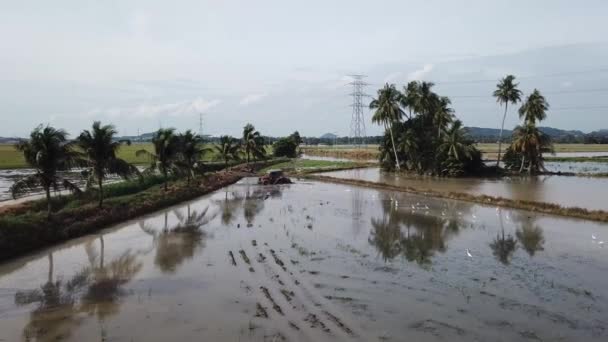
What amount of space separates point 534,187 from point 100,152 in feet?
110

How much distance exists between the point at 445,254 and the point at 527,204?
13172 millimetres

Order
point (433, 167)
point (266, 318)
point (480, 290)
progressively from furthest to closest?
point (433, 167)
point (480, 290)
point (266, 318)

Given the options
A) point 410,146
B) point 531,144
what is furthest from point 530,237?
point 531,144

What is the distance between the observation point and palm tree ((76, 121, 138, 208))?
23109 mm

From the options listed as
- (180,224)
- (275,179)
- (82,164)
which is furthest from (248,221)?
(275,179)

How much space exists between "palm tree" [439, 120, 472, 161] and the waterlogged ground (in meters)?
26.1

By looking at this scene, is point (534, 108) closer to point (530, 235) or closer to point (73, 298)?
point (530, 235)

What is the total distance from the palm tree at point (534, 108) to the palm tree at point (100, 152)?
4530 cm

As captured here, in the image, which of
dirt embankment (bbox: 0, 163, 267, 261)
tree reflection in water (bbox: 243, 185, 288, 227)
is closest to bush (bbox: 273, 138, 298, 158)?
tree reflection in water (bbox: 243, 185, 288, 227)

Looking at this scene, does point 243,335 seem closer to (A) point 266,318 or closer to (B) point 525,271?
(A) point 266,318

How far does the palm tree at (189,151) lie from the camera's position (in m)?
33.4

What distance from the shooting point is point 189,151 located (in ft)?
115

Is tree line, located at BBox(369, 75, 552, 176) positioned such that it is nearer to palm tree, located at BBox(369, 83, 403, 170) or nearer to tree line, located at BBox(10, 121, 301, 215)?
palm tree, located at BBox(369, 83, 403, 170)

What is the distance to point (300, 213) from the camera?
25.9 meters
